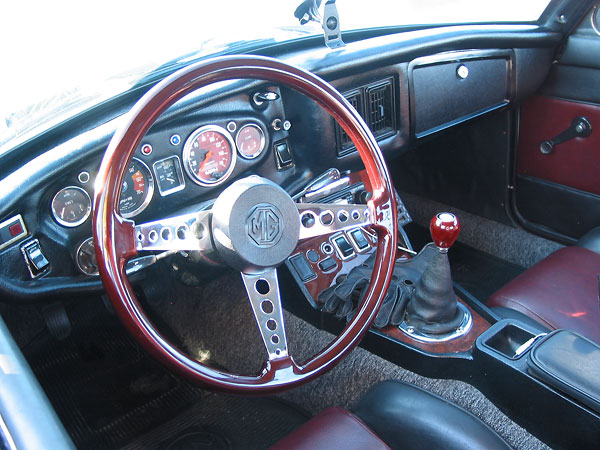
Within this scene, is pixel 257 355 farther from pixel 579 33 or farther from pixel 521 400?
pixel 579 33

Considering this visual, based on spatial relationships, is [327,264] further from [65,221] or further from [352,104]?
[65,221]

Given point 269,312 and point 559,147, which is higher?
point 269,312

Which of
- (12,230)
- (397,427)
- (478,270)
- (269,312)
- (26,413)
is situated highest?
(26,413)

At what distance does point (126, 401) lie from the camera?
206 cm

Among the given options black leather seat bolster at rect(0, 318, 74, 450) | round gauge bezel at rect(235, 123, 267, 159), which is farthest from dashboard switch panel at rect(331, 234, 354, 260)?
black leather seat bolster at rect(0, 318, 74, 450)

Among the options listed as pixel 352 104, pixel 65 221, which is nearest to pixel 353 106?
pixel 352 104

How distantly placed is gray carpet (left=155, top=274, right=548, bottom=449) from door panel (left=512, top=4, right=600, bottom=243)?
1.09 metres

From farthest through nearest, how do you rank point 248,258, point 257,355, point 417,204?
point 417,204 < point 257,355 < point 248,258

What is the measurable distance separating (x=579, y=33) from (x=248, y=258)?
70.5 inches

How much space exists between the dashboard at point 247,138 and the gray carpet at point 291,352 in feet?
1.35

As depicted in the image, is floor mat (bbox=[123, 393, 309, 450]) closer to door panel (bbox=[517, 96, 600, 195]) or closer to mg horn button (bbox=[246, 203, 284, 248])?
mg horn button (bbox=[246, 203, 284, 248])

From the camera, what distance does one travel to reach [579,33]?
2.28 m

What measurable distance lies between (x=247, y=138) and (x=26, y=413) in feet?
3.84

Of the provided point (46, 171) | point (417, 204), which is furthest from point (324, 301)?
point (417, 204)
